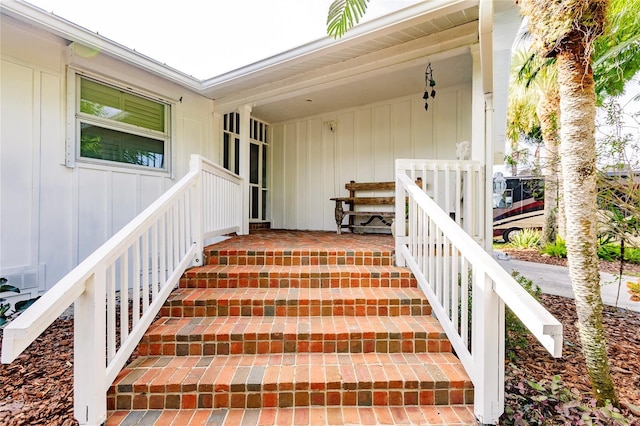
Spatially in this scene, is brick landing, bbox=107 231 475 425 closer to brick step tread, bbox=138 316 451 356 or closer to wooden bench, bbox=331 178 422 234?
brick step tread, bbox=138 316 451 356

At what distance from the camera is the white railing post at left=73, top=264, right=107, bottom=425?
1569 mm

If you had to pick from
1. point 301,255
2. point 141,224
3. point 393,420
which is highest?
point 141,224

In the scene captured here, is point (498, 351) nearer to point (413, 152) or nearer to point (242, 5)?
point (413, 152)

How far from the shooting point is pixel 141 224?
2113 mm

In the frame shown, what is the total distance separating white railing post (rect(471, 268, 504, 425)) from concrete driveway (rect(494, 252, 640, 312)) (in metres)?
3.36

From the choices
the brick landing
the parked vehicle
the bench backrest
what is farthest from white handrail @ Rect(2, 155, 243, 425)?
the parked vehicle

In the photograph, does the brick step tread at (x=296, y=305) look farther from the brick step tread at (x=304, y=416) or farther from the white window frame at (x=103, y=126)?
the white window frame at (x=103, y=126)

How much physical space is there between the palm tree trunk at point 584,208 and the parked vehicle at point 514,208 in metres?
8.25

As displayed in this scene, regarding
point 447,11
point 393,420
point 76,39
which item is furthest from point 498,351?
point 76,39

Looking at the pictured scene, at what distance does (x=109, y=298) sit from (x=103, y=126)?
307cm

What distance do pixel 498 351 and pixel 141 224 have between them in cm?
241

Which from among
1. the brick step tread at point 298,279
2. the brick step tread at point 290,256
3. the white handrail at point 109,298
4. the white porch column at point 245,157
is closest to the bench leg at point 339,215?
the white porch column at point 245,157

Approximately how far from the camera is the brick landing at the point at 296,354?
5.75 ft

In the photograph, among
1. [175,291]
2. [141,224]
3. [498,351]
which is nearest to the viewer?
[498,351]
